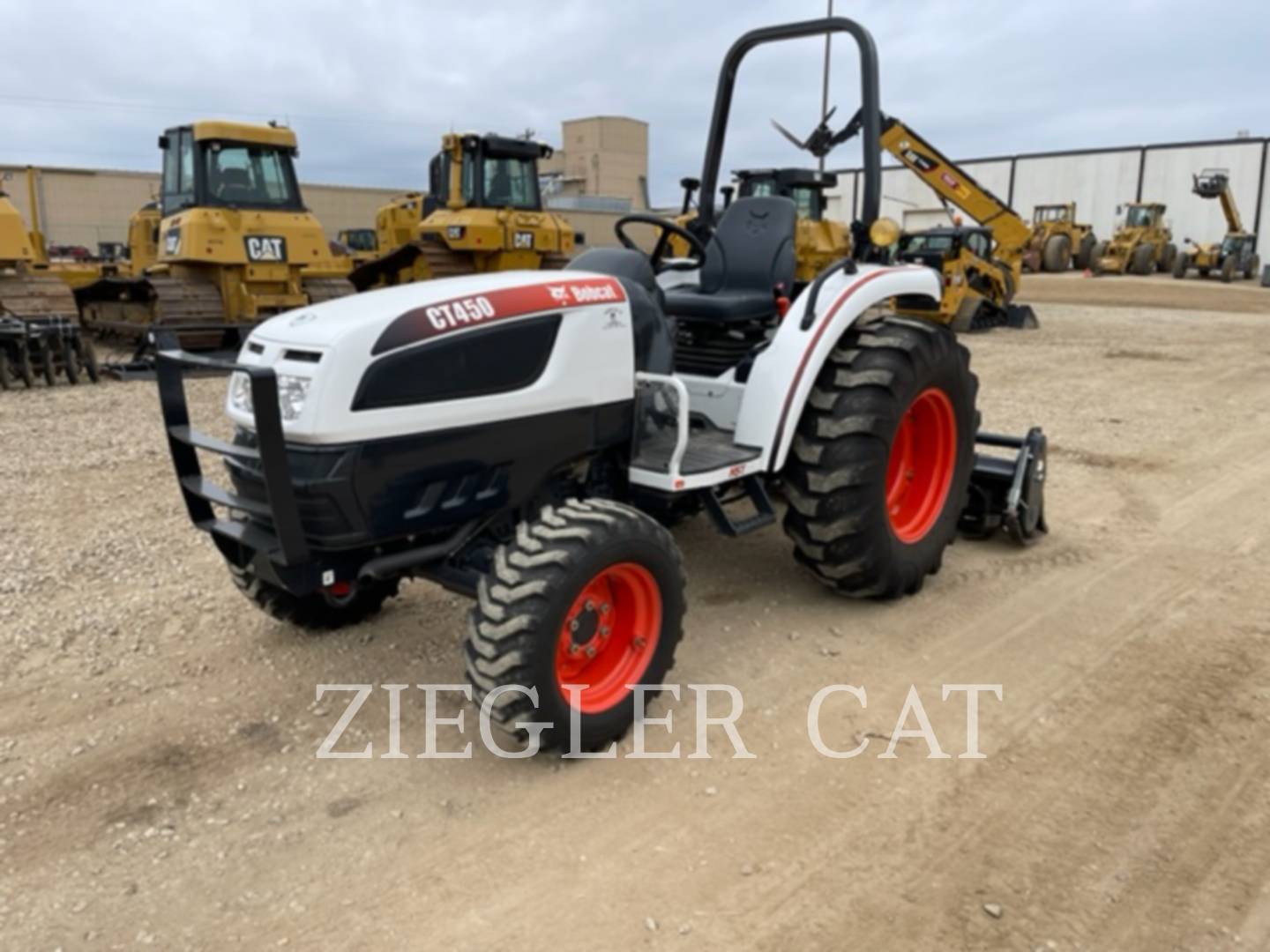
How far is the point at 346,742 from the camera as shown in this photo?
3242 millimetres

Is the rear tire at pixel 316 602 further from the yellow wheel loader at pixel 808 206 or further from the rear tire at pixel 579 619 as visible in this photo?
the yellow wheel loader at pixel 808 206

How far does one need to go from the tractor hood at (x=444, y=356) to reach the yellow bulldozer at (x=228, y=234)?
896cm

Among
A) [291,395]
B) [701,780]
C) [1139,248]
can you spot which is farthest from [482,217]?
[1139,248]

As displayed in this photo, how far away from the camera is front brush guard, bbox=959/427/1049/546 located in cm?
496

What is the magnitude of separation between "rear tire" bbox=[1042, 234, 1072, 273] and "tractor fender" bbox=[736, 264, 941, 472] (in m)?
31.9

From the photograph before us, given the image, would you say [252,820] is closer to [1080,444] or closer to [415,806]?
[415,806]

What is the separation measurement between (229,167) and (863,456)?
32.7ft

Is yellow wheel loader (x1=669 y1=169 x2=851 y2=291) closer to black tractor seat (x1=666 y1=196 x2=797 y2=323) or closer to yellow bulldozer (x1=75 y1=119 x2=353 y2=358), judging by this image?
yellow bulldozer (x1=75 y1=119 x2=353 y2=358)

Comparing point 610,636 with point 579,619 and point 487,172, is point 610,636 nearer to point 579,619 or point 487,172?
point 579,619

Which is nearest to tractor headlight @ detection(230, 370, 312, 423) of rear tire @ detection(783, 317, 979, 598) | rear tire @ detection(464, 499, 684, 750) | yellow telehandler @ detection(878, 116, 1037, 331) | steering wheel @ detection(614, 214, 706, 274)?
rear tire @ detection(464, 499, 684, 750)

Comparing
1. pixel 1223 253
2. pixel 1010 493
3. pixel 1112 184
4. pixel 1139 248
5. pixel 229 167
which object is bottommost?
pixel 1010 493

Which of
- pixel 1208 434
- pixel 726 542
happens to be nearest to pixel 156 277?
pixel 726 542

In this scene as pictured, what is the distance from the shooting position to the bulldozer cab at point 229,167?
446 inches

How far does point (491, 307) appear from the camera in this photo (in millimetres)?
3043
